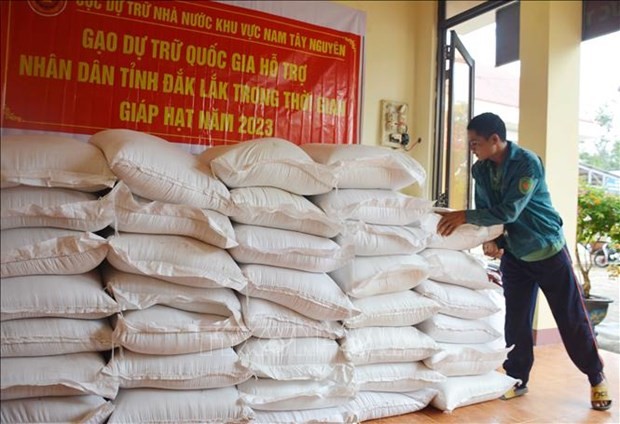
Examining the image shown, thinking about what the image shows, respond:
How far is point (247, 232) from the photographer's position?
1524 mm

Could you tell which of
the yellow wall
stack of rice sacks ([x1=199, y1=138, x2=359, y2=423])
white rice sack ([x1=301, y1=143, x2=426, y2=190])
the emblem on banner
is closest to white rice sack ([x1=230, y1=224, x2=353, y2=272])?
stack of rice sacks ([x1=199, y1=138, x2=359, y2=423])

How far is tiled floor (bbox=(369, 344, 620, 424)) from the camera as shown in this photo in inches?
70.9

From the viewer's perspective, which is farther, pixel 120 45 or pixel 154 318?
pixel 120 45

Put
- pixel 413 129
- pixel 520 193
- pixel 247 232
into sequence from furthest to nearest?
pixel 413 129, pixel 520 193, pixel 247 232

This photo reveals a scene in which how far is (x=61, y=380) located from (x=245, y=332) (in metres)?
0.52

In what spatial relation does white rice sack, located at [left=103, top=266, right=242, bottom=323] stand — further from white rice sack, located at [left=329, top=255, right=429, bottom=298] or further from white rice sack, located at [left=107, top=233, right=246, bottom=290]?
white rice sack, located at [left=329, top=255, right=429, bottom=298]

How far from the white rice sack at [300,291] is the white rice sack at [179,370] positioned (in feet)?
0.73

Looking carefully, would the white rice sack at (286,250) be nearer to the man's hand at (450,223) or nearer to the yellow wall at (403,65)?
the man's hand at (450,223)

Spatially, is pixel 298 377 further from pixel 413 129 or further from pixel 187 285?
pixel 413 129

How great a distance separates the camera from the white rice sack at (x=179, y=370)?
1365 mm

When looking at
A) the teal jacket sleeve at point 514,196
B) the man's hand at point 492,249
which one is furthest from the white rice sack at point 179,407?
the man's hand at point 492,249

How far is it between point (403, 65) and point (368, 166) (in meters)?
2.51

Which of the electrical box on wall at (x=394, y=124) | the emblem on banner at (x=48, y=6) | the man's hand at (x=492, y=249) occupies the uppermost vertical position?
the emblem on banner at (x=48, y=6)

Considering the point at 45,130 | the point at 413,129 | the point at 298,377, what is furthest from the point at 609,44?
the point at 45,130
